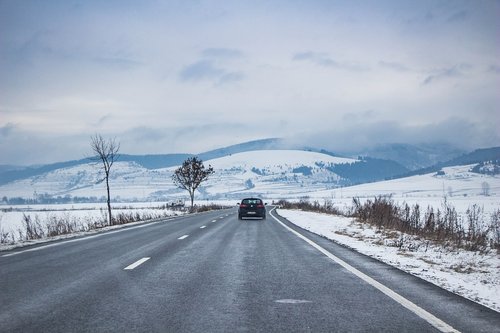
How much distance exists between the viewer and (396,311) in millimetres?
5793

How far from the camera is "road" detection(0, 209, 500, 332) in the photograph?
17.0 ft

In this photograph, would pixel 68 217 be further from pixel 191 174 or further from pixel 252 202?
pixel 191 174

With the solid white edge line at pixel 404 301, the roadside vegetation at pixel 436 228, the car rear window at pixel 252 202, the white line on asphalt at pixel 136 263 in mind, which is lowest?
the roadside vegetation at pixel 436 228

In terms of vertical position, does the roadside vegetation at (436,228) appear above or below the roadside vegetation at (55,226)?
below

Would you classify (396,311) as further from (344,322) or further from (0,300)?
(0,300)

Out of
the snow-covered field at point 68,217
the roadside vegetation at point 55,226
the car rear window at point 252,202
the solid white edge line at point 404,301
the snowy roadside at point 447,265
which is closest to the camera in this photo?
the solid white edge line at point 404,301

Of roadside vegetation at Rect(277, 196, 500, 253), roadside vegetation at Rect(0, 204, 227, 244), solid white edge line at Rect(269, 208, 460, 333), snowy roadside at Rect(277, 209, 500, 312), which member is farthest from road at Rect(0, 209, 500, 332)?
roadside vegetation at Rect(0, 204, 227, 244)

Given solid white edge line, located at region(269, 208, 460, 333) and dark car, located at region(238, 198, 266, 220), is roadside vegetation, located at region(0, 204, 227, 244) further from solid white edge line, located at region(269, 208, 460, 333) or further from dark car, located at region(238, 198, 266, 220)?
solid white edge line, located at region(269, 208, 460, 333)

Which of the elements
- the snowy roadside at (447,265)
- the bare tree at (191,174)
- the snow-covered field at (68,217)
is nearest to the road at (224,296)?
the snowy roadside at (447,265)

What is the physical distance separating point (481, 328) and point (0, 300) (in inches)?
228

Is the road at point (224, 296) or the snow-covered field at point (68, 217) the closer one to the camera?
the road at point (224, 296)

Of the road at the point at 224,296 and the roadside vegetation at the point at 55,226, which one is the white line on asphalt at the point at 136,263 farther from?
the roadside vegetation at the point at 55,226

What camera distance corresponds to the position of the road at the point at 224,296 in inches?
204

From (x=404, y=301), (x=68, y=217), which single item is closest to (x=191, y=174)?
(x=68, y=217)
